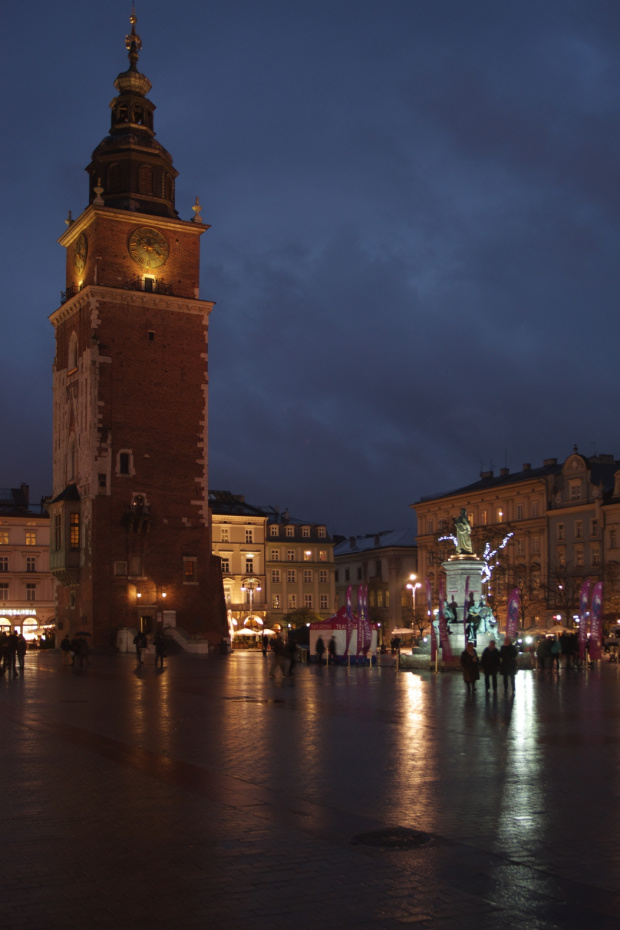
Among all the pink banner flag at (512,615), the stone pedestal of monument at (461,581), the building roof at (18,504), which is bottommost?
the pink banner flag at (512,615)

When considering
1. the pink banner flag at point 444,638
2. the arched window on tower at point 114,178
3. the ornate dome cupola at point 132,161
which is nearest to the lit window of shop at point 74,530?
the ornate dome cupola at point 132,161

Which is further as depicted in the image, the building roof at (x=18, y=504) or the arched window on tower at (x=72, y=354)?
the building roof at (x=18, y=504)

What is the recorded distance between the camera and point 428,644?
1827 inches

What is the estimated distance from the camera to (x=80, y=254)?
232 ft

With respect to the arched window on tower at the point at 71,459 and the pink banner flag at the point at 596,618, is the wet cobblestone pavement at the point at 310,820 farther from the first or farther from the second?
the arched window on tower at the point at 71,459

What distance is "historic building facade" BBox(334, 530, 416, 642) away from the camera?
110m

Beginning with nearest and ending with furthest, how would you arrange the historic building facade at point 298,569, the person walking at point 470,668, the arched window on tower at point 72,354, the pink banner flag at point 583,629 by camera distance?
the person walking at point 470,668 → the pink banner flag at point 583,629 → the arched window on tower at point 72,354 → the historic building facade at point 298,569

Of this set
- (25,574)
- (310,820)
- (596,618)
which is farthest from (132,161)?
(310,820)

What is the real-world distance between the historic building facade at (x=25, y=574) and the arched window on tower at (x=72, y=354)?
28.4m

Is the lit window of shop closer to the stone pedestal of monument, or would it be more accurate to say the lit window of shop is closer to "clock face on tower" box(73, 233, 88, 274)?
"clock face on tower" box(73, 233, 88, 274)

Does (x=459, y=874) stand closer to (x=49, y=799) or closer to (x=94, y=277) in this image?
(x=49, y=799)

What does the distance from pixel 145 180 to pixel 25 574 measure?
40.0m

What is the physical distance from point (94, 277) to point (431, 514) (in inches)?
1864

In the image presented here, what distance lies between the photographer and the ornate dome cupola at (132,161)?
70.0 metres
